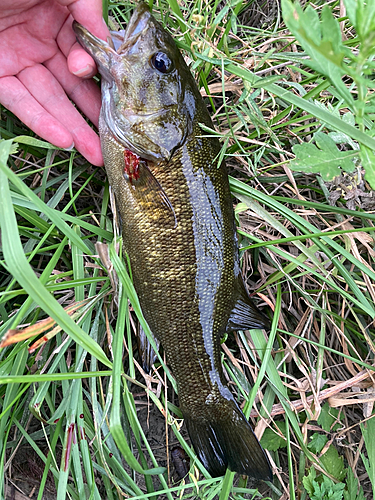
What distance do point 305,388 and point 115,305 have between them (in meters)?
1.34

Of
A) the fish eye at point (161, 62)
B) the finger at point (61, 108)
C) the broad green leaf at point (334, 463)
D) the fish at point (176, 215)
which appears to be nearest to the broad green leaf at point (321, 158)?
the fish at point (176, 215)

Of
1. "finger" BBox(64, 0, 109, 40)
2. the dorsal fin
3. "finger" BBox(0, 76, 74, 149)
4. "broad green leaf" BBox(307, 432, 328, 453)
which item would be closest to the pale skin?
"finger" BBox(0, 76, 74, 149)

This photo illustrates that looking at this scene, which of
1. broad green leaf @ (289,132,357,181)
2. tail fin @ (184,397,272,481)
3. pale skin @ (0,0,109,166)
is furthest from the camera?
pale skin @ (0,0,109,166)

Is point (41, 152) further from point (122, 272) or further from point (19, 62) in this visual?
→ point (122, 272)

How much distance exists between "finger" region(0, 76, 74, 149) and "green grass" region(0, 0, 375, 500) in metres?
0.10

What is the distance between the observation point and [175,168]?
1.89 metres

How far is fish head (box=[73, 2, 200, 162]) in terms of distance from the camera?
1849 millimetres

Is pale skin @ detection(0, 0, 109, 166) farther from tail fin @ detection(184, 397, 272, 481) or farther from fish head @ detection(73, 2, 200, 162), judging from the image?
tail fin @ detection(184, 397, 272, 481)

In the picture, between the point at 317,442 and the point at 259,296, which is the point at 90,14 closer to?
the point at 259,296

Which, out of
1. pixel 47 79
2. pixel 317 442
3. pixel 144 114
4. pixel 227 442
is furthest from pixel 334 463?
pixel 47 79

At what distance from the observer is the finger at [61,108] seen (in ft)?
6.96

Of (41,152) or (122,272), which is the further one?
(41,152)

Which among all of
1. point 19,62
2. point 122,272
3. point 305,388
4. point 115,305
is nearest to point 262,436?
point 305,388

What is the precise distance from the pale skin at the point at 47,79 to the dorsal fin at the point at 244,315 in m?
1.23
